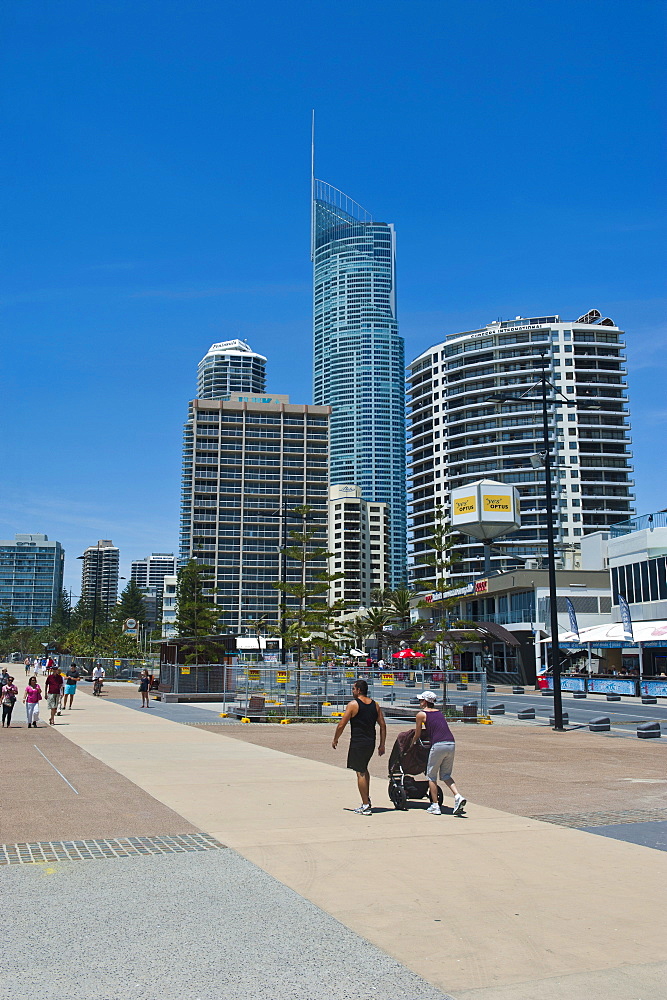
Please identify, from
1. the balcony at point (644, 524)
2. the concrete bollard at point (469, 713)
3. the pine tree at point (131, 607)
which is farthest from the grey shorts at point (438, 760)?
the pine tree at point (131, 607)

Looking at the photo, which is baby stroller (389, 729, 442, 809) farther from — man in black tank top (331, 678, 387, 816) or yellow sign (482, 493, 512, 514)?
yellow sign (482, 493, 512, 514)

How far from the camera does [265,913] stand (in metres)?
6.27

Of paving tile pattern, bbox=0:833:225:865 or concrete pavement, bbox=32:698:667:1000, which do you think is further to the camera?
paving tile pattern, bbox=0:833:225:865

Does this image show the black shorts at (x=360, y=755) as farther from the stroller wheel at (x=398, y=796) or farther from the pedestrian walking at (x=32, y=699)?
the pedestrian walking at (x=32, y=699)

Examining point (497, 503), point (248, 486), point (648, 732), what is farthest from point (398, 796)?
point (248, 486)

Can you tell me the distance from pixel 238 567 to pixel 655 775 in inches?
5637

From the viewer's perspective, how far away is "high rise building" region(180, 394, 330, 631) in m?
155

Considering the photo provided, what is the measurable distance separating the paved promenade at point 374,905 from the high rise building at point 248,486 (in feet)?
470

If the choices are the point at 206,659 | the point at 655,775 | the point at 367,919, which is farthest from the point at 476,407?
the point at 367,919

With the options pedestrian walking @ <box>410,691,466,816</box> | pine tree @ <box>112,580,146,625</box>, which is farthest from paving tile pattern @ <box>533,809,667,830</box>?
pine tree @ <box>112,580,146,625</box>

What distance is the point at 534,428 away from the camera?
124 metres

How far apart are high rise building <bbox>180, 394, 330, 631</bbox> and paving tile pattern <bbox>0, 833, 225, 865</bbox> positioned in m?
144

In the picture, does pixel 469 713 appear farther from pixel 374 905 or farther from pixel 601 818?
pixel 374 905

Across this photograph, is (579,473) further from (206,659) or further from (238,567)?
(206,659)
